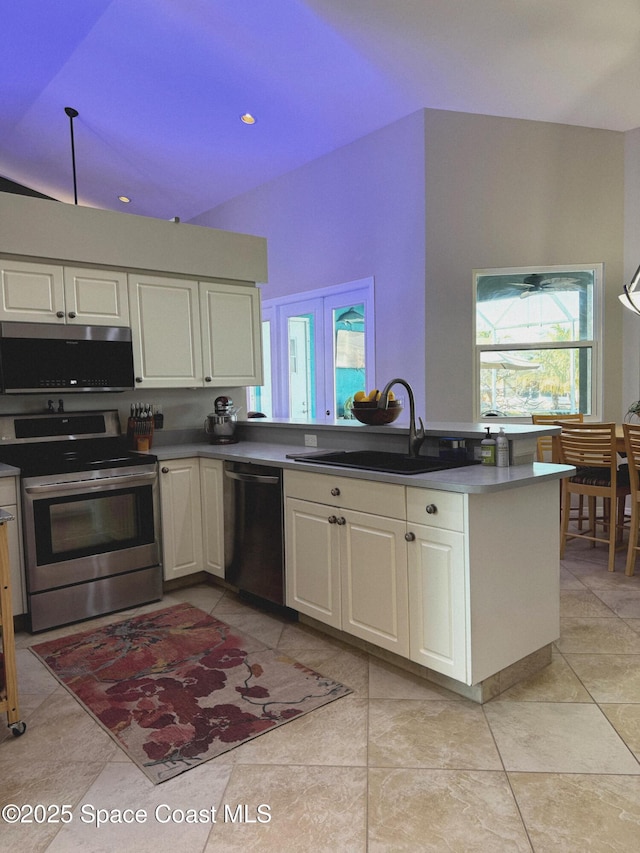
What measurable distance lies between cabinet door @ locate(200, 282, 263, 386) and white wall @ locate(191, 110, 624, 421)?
1.51m

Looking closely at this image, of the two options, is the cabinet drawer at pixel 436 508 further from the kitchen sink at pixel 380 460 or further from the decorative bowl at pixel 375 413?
the decorative bowl at pixel 375 413

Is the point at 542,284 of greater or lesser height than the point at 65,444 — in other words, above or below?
above

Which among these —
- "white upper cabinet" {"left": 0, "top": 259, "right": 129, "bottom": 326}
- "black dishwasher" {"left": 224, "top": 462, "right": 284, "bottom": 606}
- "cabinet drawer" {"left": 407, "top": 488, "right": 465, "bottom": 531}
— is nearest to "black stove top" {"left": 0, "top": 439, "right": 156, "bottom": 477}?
"black dishwasher" {"left": 224, "top": 462, "right": 284, "bottom": 606}

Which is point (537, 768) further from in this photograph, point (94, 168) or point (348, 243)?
point (94, 168)

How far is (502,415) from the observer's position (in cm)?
521

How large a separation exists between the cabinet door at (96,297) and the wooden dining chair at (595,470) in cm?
296

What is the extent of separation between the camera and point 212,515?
365cm

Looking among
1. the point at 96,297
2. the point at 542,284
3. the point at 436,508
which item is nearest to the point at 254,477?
the point at 436,508

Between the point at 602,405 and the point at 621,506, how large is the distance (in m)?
1.16

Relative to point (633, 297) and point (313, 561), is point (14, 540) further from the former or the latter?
point (633, 297)

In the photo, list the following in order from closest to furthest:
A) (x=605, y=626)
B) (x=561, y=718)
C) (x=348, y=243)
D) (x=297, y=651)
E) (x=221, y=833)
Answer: (x=221, y=833)
(x=561, y=718)
(x=297, y=651)
(x=605, y=626)
(x=348, y=243)

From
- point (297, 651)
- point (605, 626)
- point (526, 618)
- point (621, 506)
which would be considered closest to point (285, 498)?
point (297, 651)

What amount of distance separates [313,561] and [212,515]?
39.7 inches

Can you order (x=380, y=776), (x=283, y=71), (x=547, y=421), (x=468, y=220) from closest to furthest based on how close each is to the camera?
(x=380, y=776) → (x=283, y=71) → (x=547, y=421) → (x=468, y=220)
